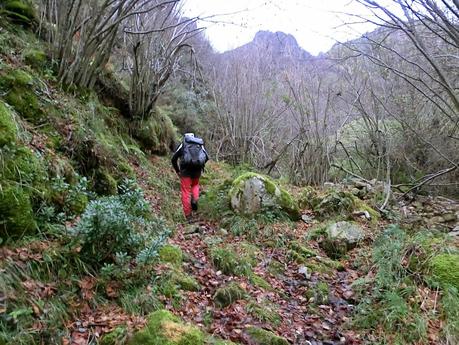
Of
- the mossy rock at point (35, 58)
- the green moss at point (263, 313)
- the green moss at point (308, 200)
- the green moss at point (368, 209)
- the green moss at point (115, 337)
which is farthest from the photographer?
the green moss at point (308, 200)

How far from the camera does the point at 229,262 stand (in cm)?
443

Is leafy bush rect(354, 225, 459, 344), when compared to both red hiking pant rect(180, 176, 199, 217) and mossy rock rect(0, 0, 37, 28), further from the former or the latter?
mossy rock rect(0, 0, 37, 28)

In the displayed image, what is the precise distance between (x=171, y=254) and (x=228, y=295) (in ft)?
2.61

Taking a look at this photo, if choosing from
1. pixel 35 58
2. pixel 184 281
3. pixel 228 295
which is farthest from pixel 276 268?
pixel 35 58

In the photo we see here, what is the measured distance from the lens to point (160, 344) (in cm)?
258

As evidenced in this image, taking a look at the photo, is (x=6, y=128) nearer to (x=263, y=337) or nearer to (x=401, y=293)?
(x=263, y=337)

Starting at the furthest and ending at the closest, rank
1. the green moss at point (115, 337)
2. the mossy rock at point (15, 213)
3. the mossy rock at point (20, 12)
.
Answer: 1. the mossy rock at point (20, 12)
2. the mossy rock at point (15, 213)
3. the green moss at point (115, 337)

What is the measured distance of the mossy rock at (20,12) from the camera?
6020 millimetres

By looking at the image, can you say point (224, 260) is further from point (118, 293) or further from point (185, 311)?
point (118, 293)

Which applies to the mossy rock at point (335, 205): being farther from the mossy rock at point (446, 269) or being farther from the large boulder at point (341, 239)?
the mossy rock at point (446, 269)

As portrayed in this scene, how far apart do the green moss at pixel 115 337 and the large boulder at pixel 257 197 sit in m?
3.75

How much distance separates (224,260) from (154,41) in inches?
206

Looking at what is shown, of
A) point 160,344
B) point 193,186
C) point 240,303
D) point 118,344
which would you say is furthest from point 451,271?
point 193,186

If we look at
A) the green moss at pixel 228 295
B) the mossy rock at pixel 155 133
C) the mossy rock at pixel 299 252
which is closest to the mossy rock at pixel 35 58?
the mossy rock at pixel 155 133
